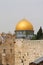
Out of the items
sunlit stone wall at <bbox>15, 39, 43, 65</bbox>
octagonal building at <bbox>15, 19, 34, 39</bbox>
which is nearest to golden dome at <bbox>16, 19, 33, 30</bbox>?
octagonal building at <bbox>15, 19, 34, 39</bbox>

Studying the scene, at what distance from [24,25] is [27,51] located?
19.8m

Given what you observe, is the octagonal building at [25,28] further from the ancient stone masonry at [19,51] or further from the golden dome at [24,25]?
the ancient stone masonry at [19,51]

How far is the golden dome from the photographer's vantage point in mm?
48094

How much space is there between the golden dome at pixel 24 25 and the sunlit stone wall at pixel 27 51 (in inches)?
744

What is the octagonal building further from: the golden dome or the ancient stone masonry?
the ancient stone masonry

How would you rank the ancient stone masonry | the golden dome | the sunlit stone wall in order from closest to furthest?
the ancient stone masonry → the sunlit stone wall → the golden dome

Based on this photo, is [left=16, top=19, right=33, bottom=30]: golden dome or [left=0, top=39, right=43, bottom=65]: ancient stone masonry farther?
[left=16, top=19, right=33, bottom=30]: golden dome

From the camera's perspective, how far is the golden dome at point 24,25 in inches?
1893

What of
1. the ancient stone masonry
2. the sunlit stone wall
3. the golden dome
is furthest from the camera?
the golden dome

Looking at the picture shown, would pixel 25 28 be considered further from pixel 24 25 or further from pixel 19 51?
pixel 19 51

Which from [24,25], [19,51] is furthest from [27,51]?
[24,25]

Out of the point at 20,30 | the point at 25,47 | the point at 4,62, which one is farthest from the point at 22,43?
the point at 20,30

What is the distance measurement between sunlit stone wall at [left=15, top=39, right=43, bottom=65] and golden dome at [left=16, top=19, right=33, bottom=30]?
18904mm

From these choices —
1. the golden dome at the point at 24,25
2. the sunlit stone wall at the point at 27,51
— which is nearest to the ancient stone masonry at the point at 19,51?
the sunlit stone wall at the point at 27,51
